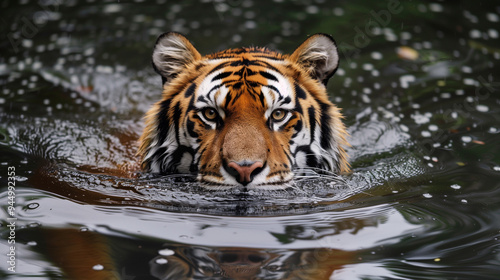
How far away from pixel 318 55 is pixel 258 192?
0.79 meters

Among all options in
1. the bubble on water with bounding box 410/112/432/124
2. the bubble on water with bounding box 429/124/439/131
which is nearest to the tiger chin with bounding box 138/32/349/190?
the bubble on water with bounding box 429/124/439/131

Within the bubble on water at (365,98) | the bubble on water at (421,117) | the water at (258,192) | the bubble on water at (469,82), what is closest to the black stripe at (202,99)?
the water at (258,192)

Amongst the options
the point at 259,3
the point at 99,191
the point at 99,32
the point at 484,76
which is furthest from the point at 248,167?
the point at 259,3

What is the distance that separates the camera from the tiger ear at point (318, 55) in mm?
2939

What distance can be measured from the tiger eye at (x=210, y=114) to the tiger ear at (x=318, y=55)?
496 mm

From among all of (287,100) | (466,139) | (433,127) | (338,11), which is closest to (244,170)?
(287,100)

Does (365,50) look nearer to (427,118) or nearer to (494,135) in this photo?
(427,118)

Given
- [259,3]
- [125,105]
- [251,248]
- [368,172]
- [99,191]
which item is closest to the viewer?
[251,248]

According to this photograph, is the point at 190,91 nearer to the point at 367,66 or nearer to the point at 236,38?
the point at 367,66

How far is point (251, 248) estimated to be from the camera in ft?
7.61

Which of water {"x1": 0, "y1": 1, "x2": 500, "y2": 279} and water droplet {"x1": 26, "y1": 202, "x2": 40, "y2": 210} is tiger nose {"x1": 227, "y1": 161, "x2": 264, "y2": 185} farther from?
water droplet {"x1": 26, "y1": 202, "x2": 40, "y2": 210}

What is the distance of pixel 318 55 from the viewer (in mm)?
2982

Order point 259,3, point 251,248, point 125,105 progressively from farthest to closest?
1. point 259,3
2. point 125,105
3. point 251,248

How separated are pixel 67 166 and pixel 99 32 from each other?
2583 millimetres
